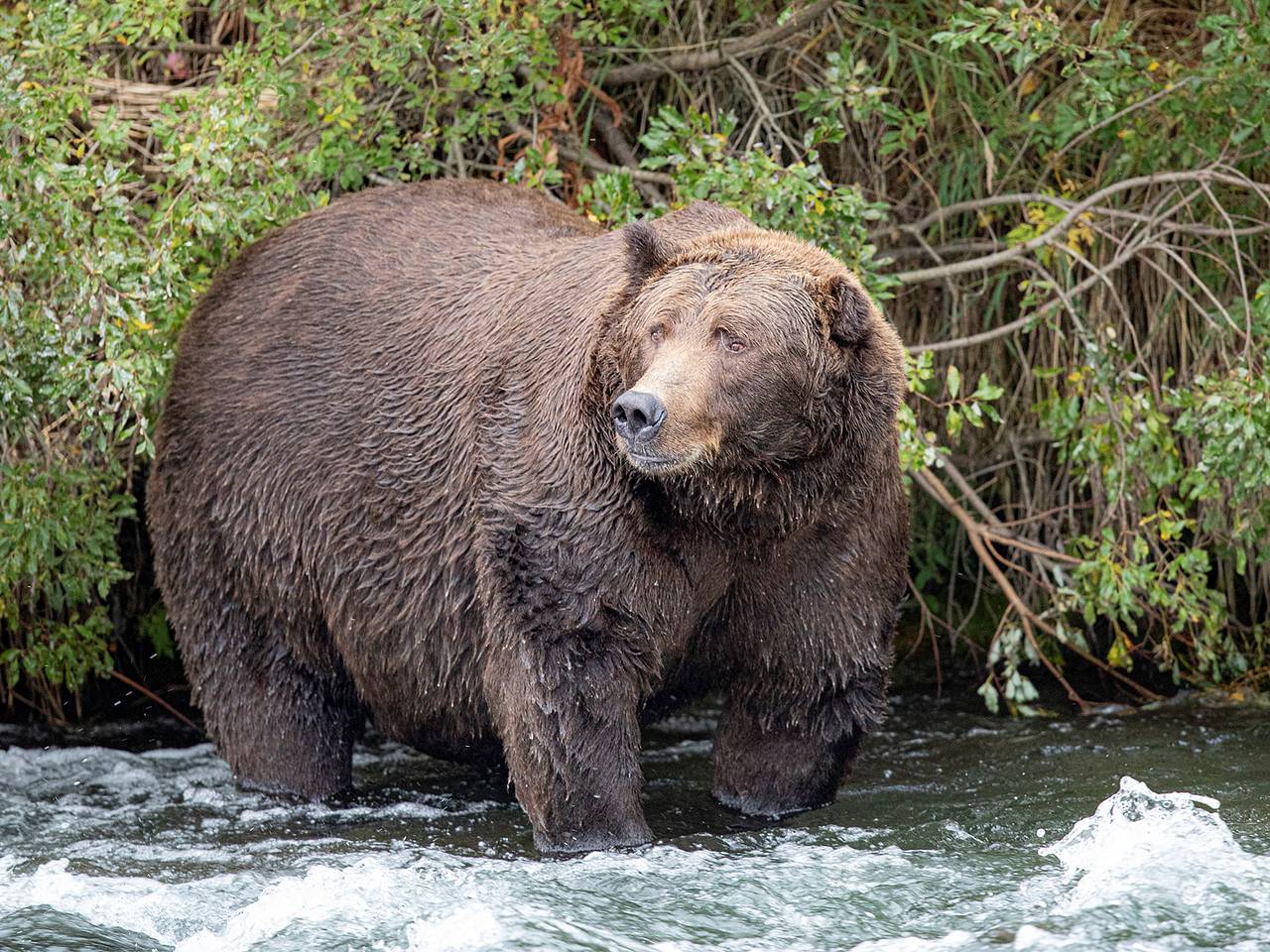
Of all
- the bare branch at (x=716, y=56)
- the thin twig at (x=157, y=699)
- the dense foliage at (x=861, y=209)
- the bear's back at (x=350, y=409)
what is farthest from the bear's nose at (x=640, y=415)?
the thin twig at (x=157, y=699)

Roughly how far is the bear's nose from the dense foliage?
1983 millimetres

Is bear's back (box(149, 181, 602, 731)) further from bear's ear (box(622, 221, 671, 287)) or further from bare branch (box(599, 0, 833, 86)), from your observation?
bare branch (box(599, 0, 833, 86))

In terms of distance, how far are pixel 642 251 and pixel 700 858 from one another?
1.88 m

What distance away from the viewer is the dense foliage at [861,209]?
23.1 ft

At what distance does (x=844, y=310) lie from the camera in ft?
18.3

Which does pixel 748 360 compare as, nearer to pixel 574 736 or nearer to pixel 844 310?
pixel 844 310

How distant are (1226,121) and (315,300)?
3839 mm

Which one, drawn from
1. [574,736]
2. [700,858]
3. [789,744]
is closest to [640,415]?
[574,736]

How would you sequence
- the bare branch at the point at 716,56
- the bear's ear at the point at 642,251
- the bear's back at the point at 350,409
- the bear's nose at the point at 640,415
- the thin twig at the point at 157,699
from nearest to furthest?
the bear's nose at the point at 640,415
the bear's ear at the point at 642,251
the bear's back at the point at 350,409
the bare branch at the point at 716,56
the thin twig at the point at 157,699

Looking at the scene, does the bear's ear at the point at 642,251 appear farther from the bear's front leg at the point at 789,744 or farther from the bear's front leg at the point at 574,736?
the bear's front leg at the point at 789,744

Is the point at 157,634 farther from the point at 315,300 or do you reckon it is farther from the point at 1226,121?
the point at 1226,121

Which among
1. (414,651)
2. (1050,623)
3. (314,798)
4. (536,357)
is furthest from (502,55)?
(1050,623)

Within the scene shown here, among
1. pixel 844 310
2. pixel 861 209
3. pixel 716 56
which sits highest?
pixel 716 56

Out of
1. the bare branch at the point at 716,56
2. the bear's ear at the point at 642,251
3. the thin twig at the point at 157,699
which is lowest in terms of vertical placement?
the thin twig at the point at 157,699
